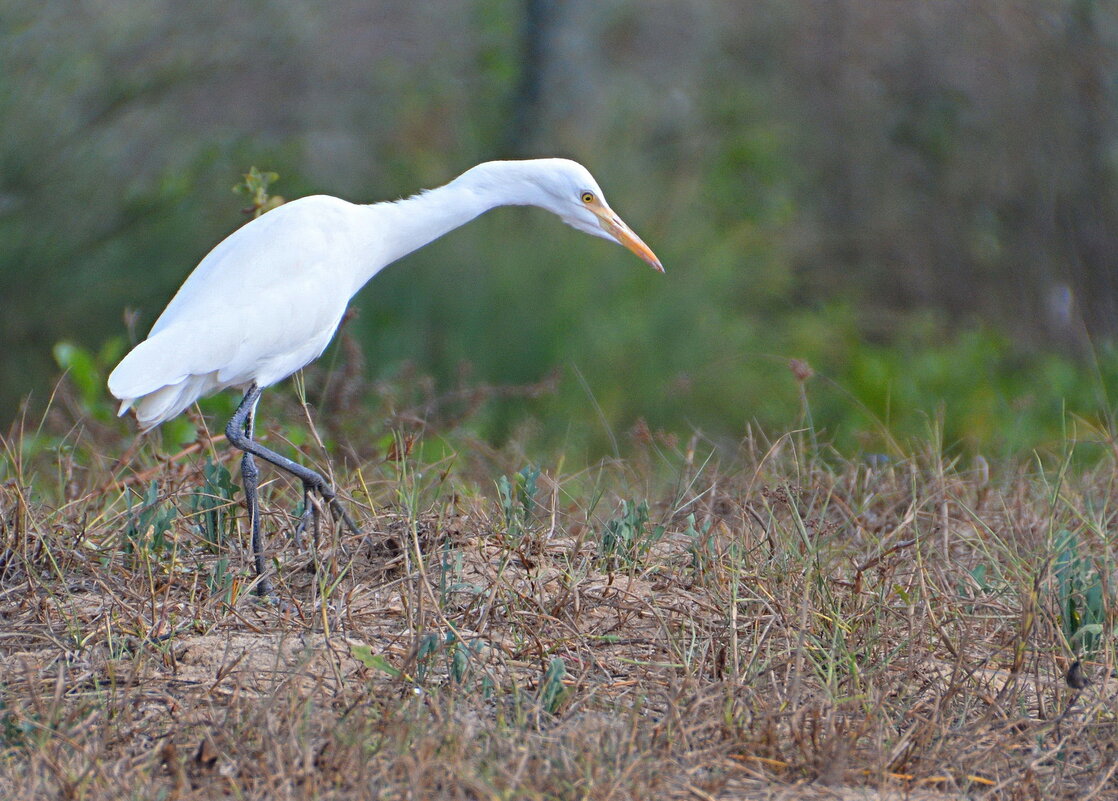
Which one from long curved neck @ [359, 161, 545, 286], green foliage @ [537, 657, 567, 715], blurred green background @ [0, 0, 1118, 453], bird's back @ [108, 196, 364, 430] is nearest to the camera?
green foliage @ [537, 657, 567, 715]

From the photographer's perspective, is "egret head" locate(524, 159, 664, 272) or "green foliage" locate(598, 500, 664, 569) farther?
"egret head" locate(524, 159, 664, 272)

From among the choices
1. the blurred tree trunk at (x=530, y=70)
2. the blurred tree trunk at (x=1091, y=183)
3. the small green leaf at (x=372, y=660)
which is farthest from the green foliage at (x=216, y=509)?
the blurred tree trunk at (x=530, y=70)

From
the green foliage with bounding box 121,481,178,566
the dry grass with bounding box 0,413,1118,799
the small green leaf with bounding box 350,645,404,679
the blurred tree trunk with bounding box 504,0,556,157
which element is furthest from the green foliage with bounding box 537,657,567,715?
the blurred tree trunk with bounding box 504,0,556,157

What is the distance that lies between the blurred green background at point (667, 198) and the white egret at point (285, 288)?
34.2 inches

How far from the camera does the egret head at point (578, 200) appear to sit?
3465 millimetres

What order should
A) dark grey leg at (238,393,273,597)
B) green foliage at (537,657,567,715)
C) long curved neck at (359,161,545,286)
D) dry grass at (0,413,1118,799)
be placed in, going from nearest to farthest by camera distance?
dry grass at (0,413,1118,799)
green foliage at (537,657,567,715)
dark grey leg at (238,393,273,597)
long curved neck at (359,161,545,286)

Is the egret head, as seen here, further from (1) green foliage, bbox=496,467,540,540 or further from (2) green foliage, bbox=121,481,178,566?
(2) green foliage, bbox=121,481,178,566

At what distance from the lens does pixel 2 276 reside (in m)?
6.53

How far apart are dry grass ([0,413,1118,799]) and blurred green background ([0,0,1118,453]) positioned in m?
1.28

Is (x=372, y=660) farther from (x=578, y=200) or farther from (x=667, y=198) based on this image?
(x=667, y=198)

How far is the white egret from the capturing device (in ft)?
10.1

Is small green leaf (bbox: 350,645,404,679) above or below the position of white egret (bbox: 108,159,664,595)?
below

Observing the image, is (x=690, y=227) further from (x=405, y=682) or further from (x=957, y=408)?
(x=405, y=682)

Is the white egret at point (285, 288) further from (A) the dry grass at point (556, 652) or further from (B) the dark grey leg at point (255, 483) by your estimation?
(A) the dry grass at point (556, 652)
